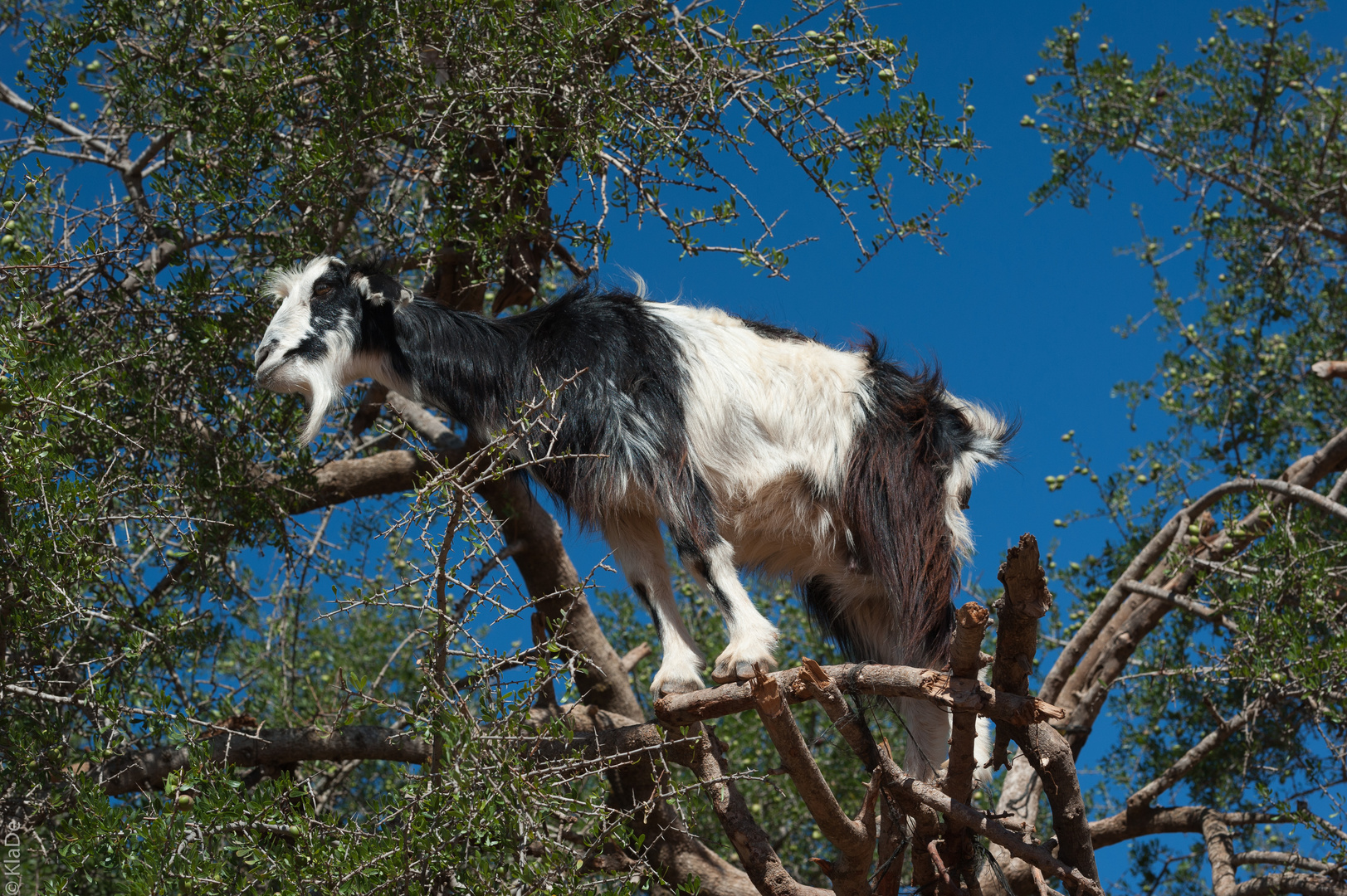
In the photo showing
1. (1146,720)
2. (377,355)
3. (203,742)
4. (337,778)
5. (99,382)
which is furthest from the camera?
(1146,720)

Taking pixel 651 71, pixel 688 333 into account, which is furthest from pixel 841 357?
pixel 651 71

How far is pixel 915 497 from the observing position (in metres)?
3.78

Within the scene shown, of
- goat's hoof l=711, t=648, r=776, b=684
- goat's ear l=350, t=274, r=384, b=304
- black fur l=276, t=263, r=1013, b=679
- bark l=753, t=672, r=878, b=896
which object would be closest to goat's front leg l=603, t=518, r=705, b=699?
black fur l=276, t=263, r=1013, b=679

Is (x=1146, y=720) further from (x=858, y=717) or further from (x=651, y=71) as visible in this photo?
(x=651, y=71)

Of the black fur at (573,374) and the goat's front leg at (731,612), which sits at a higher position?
the black fur at (573,374)

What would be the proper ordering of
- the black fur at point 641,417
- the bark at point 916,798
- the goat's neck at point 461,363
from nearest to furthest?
the bark at point 916,798, the black fur at point 641,417, the goat's neck at point 461,363

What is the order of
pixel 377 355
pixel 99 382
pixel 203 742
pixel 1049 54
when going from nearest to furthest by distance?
pixel 203 742 < pixel 99 382 < pixel 377 355 < pixel 1049 54

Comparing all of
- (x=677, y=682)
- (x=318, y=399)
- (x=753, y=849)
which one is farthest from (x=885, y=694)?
(x=318, y=399)

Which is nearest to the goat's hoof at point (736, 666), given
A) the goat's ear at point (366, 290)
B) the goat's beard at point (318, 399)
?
the goat's beard at point (318, 399)

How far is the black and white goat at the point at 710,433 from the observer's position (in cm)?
374

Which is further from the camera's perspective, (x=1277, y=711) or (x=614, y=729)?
(x=1277, y=711)

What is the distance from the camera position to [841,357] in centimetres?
409

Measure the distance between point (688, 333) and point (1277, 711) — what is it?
9.25ft

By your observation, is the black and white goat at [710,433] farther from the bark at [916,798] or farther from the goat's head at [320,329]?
the bark at [916,798]
